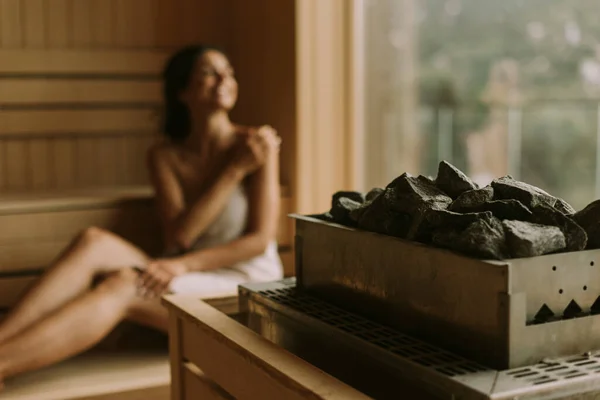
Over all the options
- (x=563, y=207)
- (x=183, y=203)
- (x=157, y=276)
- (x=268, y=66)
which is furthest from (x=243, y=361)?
(x=268, y=66)

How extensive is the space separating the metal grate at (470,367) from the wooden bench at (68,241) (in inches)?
Answer: 52.6

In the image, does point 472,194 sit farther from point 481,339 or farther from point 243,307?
point 243,307

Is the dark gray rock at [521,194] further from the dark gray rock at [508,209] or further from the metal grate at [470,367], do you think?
the metal grate at [470,367]

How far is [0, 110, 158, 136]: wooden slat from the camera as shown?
12.0 feet

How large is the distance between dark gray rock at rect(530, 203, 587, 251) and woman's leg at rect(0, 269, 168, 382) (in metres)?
1.65

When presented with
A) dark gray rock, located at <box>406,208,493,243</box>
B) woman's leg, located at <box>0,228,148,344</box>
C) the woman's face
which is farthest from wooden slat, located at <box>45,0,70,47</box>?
dark gray rock, located at <box>406,208,493,243</box>

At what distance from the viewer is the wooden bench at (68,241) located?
2490 millimetres

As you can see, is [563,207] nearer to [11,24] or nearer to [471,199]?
[471,199]

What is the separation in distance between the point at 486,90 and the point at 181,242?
4.85 meters

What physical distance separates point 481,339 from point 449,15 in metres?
6.28

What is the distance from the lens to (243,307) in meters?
1.65

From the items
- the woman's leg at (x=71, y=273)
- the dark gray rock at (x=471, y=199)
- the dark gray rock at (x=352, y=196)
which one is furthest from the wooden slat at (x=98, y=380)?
the dark gray rock at (x=471, y=199)

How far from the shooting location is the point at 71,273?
2.69m

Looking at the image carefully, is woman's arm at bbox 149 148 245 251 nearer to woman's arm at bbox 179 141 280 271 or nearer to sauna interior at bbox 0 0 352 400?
woman's arm at bbox 179 141 280 271
